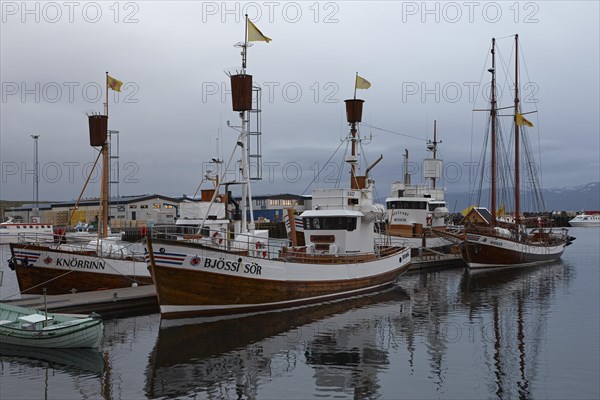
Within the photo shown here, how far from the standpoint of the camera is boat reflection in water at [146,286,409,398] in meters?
16.2

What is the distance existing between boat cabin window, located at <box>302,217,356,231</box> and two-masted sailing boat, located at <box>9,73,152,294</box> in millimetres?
9469

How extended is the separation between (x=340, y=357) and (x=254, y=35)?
608 inches

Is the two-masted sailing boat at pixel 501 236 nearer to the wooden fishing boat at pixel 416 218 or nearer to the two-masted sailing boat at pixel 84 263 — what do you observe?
the wooden fishing boat at pixel 416 218

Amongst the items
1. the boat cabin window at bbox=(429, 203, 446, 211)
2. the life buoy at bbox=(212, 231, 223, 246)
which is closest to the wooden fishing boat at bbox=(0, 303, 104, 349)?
the life buoy at bbox=(212, 231, 223, 246)

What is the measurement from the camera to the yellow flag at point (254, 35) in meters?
26.8

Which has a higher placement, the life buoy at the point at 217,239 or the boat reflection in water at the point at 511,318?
the life buoy at the point at 217,239

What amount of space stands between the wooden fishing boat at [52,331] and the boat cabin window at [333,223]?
1395cm

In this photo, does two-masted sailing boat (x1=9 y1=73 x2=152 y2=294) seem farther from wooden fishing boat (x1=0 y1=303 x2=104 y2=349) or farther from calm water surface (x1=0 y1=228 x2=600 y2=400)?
wooden fishing boat (x1=0 y1=303 x2=104 y2=349)

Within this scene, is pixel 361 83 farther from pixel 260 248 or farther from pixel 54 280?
pixel 54 280

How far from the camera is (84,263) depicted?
94.3ft

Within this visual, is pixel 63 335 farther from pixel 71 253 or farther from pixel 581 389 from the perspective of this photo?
pixel 581 389

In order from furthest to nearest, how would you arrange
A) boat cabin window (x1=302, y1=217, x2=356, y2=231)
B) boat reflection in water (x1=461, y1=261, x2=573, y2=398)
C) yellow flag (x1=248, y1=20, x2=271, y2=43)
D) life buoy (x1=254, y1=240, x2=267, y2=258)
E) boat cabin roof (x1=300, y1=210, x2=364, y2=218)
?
boat cabin window (x1=302, y1=217, x2=356, y2=231) → boat cabin roof (x1=300, y1=210, x2=364, y2=218) → yellow flag (x1=248, y1=20, x2=271, y2=43) → life buoy (x1=254, y1=240, x2=267, y2=258) → boat reflection in water (x1=461, y1=261, x2=573, y2=398)

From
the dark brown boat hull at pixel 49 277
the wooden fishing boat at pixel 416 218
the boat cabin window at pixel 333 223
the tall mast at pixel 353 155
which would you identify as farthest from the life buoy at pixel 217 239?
the wooden fishing boat at pixel 416 218

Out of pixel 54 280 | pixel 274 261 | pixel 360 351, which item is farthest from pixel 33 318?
pixel 360 351
